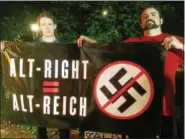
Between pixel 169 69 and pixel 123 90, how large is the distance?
0.70 meters

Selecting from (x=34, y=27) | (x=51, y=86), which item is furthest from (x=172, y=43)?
(x=34, y=27)

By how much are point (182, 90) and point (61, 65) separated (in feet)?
5.61

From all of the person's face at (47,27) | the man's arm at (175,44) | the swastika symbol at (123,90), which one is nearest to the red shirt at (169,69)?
the man's arm at (175,44)

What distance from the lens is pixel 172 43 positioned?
4.05 metres

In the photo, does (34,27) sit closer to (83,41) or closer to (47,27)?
(47,27)

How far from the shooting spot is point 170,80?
4258mm

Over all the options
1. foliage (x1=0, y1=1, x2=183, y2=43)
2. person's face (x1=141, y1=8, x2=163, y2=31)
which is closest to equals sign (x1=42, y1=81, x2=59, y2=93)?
foliage (x1=0, y1=1, x2=183, y2=43)

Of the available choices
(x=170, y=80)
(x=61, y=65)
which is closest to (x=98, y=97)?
(x=61, y=65)

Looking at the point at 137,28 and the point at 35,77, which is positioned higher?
the point at 137,28

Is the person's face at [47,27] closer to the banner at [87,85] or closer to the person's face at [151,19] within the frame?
the banner at [87,85]

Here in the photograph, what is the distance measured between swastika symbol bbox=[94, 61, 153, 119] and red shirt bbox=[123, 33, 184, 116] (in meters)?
0.32

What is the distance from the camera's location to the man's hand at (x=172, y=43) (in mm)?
4023

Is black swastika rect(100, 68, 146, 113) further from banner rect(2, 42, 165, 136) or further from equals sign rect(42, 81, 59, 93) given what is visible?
equals sign rect(42, 81, 59, 93)

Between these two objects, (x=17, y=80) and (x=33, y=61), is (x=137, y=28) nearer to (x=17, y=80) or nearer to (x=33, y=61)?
(x=33, y=61)
